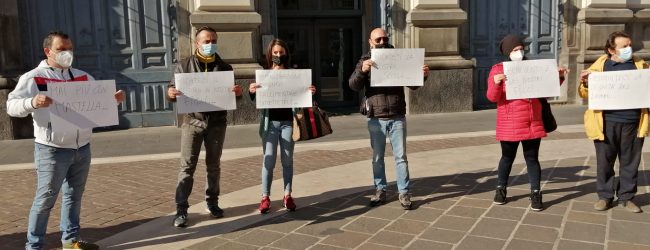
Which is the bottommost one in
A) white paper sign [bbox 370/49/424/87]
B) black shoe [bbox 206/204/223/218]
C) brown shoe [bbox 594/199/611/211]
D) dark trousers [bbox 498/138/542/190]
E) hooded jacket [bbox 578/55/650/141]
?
brown shoe [bbox 594/199/611/211]

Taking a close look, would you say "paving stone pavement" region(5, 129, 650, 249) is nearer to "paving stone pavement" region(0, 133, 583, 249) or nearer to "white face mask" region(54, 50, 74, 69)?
"paving stone pavement" region(0, 133, 583, 249)

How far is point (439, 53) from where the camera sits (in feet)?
41.0

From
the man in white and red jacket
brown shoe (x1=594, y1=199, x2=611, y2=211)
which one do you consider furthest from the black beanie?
the man in white and red jacket

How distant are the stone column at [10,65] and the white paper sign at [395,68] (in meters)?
7.86

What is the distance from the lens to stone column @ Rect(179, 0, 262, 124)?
1095 centimetres

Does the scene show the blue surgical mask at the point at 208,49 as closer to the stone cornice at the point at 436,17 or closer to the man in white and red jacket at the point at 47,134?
the man in white and red jacket at the point at 47,134

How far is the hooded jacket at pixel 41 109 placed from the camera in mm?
3879

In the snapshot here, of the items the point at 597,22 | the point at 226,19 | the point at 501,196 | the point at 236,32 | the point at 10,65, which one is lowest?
the point at 501,196

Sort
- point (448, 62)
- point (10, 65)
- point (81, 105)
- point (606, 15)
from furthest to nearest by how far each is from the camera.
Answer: point (606, 15)
point (448, 62)
point (10, 65)
point (81, 105)

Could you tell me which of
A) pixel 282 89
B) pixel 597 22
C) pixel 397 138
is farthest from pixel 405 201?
pixel 597 22

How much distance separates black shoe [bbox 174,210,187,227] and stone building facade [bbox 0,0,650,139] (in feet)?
17.1

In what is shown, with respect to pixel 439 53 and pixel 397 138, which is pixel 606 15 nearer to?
pixel 439 53

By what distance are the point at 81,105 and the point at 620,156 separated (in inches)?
183

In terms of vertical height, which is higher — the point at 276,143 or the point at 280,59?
the point at 280,59
